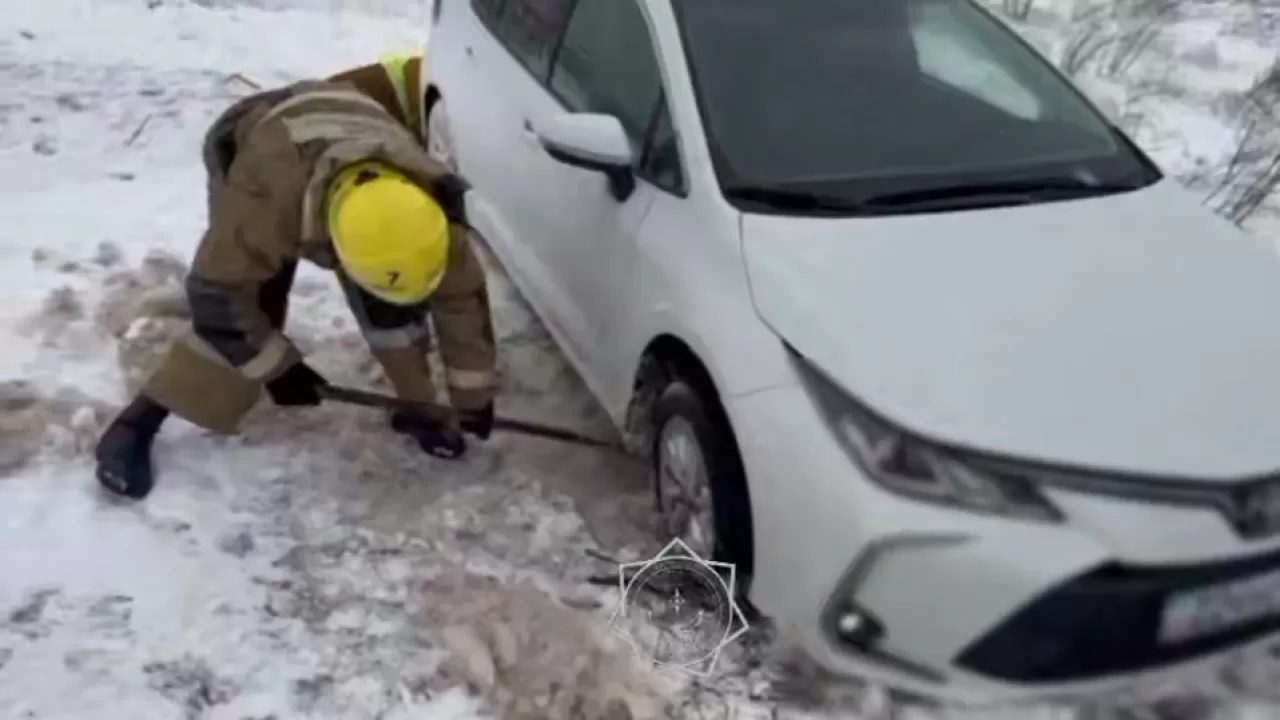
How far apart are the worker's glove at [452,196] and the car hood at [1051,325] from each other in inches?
31.3

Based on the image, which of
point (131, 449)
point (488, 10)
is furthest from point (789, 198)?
point (131, 449)

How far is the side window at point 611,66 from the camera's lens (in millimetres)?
3281

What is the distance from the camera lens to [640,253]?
10.3 feet

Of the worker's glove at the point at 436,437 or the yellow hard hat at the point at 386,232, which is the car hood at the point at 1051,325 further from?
the worker's glove at the point at 436,437

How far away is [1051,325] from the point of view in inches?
105

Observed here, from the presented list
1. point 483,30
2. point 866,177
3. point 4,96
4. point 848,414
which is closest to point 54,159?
point 4,96

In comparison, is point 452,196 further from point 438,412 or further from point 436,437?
point 436,437

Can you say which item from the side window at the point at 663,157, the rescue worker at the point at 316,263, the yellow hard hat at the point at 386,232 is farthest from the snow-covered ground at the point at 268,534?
the side window at the point at 663,157

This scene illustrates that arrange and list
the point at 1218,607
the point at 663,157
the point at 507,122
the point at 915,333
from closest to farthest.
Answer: the point at 1218,607 < the point at 915,333 < the point at 663,157 < the point at 507,122

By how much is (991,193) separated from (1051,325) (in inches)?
19.2

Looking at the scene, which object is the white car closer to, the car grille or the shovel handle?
the car grille

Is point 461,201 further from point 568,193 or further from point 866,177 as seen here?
point 866,177

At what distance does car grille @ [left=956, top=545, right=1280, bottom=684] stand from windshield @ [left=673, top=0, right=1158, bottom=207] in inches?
42.2

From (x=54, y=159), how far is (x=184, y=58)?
1461mm
